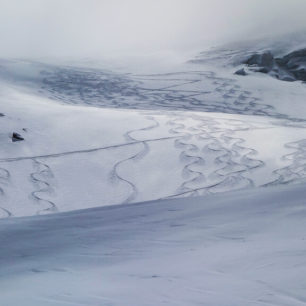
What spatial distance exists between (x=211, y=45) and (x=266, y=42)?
1558mm

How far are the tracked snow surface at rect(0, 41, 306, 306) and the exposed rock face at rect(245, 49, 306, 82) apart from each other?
0.90 metres

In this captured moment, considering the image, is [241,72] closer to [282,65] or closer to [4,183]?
[282,65]

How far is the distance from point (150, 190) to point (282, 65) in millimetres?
9156

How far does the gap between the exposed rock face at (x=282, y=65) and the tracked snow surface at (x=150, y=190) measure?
0.90 m

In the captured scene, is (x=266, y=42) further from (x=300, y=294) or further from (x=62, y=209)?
(x=300, y=294)

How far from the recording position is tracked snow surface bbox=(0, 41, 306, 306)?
7.57ft

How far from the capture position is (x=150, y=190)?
211 inches

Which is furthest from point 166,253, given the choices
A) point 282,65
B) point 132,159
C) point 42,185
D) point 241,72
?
point 282,65

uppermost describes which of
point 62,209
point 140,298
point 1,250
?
point 140,298

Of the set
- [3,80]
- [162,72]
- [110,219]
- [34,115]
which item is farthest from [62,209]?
[162,72]

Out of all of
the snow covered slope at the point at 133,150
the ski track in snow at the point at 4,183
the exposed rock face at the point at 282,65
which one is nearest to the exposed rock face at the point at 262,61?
the exposed rock face at the point at 282,65

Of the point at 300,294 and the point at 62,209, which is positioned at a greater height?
the point at 300,294

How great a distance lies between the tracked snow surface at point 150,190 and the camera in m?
2.31

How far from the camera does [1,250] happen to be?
3.25m
